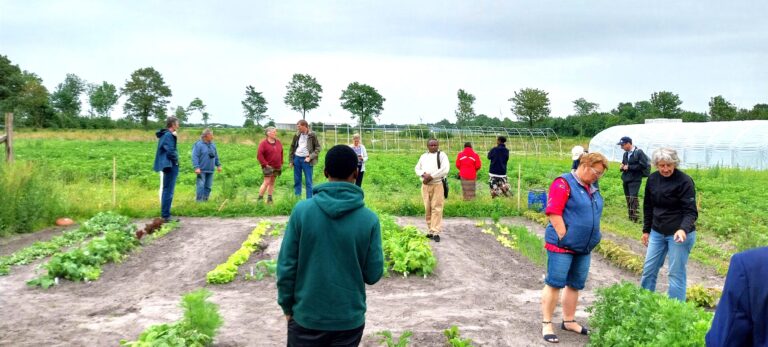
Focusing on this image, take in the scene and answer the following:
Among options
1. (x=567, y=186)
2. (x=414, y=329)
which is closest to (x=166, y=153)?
(x=414, y=329)

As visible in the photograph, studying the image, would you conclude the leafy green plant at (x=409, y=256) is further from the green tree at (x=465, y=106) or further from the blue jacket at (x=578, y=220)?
the green tree at (x=465, y=106)

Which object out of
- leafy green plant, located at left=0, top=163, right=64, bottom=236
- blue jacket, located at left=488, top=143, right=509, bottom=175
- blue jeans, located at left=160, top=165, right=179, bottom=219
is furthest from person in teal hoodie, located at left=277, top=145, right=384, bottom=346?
blue jacket, located at left=488, top=143, right=509, bottom=175

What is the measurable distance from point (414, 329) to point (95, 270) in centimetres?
472

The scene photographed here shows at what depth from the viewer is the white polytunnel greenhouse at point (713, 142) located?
29.9 m

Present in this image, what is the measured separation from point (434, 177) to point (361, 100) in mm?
57588

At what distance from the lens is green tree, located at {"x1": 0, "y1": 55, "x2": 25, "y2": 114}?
6109 cm

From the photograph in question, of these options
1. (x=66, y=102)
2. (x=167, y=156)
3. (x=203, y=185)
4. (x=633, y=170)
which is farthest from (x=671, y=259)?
(x=66, y=102)

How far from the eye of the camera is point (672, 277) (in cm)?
612

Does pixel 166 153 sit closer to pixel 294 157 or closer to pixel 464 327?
pixel 294 157

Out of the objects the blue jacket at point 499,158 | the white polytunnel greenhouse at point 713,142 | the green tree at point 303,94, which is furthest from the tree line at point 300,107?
the blue jacket at point 499,158

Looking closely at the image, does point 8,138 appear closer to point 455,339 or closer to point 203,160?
point 203,160

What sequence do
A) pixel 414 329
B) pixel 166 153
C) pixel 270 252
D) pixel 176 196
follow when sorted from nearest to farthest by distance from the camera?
pixel 414 329, pixel 270 252, pixel 166 153, pixel 176 196

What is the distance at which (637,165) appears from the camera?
11961 millimetres

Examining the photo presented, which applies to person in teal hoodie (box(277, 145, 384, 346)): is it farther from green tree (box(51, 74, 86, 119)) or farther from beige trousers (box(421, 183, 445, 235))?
green tree (box(51, 74, 86, 119))
